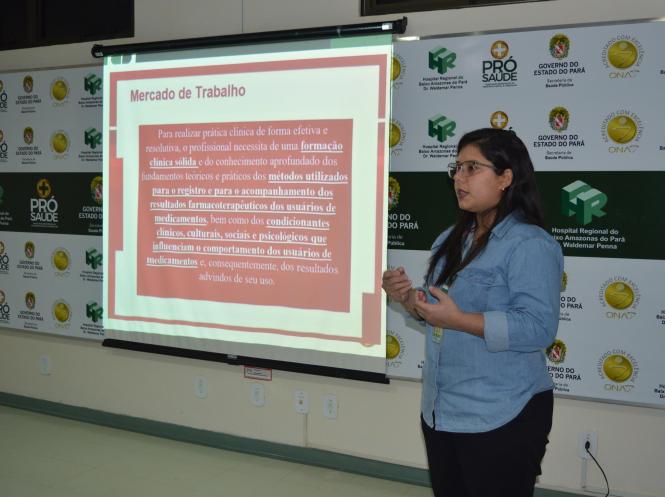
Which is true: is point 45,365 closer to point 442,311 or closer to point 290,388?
point 290,388

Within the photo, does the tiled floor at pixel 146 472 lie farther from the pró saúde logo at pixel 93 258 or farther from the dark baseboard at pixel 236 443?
the pró saúde logo at pixel 93 258

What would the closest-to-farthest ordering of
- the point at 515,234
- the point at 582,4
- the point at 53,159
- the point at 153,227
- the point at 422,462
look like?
the point at 515,234 → the point at 582,4 → the point at 422,462 → the point at 153,227 → the point at 53,159

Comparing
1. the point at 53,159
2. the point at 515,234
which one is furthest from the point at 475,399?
the point at 53,159

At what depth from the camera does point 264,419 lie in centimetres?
371

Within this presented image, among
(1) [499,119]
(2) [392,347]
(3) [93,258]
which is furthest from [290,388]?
(1) [499,119]

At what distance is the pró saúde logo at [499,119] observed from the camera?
305cm

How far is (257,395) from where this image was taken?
3721mm

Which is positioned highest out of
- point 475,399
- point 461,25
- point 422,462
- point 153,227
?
point 461,25

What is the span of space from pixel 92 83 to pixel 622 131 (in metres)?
3.01

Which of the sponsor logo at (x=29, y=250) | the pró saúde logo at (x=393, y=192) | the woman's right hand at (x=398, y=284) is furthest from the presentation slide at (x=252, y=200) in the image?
the woman's right hand at (x=398, y=284)

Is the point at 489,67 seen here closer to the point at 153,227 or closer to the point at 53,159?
the point at 153,227

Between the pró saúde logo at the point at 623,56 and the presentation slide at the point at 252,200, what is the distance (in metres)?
1.00

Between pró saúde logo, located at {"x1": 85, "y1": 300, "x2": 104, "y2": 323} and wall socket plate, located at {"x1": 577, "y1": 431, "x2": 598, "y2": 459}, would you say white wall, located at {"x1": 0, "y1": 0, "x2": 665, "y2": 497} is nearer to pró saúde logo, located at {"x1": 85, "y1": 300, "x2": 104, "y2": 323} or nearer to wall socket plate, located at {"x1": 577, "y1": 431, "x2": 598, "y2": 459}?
wall socket plate, located at {"x1": 577, "y1": 431, "x2": 598, "y2": 459}

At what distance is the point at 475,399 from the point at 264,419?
7.40 feet
